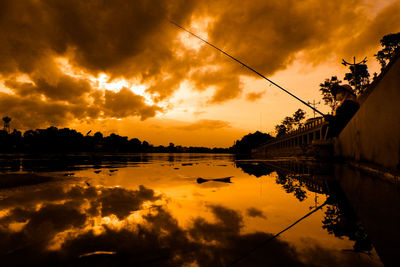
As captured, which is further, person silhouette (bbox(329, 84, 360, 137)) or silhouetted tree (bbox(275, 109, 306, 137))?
silhouetted tree (bbox(275, 109, 306, 137))

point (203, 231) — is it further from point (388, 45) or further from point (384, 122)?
point (388, 45)

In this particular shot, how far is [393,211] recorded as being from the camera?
3299 mm

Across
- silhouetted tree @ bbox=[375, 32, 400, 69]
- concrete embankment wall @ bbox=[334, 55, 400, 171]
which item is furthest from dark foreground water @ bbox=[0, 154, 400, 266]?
silhouetted tree @ bbox=[375, 32, 400, 69]

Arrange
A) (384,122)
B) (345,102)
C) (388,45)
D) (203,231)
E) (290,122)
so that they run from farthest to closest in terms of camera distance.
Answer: (290,122) → (388,45) → (345,102) → (384,122) → (203,231)

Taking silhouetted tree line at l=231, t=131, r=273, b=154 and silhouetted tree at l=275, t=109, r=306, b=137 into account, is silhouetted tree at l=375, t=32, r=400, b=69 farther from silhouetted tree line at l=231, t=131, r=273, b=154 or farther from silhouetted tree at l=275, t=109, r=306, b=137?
silhouetted tree line at l=231, t=131, r=273, b=154

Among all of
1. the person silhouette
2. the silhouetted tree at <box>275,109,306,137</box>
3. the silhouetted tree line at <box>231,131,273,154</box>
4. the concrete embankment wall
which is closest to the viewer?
the concrete embankment wall

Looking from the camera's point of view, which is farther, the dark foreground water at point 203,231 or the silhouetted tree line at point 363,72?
the silhouetted tree line at point 363,72

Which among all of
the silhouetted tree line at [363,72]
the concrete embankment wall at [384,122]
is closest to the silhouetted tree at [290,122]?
the silhouetted tree line at [363,72]

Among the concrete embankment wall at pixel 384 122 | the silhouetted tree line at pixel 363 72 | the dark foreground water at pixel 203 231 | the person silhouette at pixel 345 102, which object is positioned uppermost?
the silhouetted tree line at pixel 363 72

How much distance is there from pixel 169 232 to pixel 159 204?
5.27 ft

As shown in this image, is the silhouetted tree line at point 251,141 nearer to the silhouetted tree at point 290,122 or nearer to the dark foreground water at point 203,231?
the silhouetted tree at point 290,122

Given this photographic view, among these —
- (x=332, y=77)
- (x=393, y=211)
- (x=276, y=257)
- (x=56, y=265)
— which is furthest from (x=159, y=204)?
(x=332, y=77)

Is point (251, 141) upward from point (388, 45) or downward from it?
downward

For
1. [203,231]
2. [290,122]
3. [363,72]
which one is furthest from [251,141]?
[203,231]
